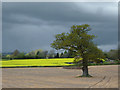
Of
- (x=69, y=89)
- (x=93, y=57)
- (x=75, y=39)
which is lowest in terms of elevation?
(x=69, y=89)

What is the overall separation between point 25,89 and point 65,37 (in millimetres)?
10363

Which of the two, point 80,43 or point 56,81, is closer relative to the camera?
point 56,81

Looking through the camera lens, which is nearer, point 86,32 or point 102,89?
point 102,89

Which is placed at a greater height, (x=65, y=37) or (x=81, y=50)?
(x=65, y=37)

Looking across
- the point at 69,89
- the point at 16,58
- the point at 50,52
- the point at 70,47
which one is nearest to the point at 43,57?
the point at 50,52

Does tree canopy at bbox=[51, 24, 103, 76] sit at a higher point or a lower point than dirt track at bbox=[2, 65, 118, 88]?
higher

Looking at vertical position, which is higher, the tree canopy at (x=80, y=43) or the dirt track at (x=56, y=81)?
the tree canopy at (x=80, y=43)

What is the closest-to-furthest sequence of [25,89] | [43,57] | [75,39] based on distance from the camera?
[25,89]
[75,39]
[43,57]

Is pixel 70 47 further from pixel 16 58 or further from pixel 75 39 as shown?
pixel 16 58

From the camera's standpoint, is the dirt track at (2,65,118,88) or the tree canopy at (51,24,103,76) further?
the tree canopy at (51,24,103,76)

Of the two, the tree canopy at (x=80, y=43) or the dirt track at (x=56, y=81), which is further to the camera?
the tree canopy at (x=80, y=43)

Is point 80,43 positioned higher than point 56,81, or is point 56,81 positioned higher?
point 80,43

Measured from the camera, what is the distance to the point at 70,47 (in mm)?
22734

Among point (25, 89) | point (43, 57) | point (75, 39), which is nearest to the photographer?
point (25, 89)
